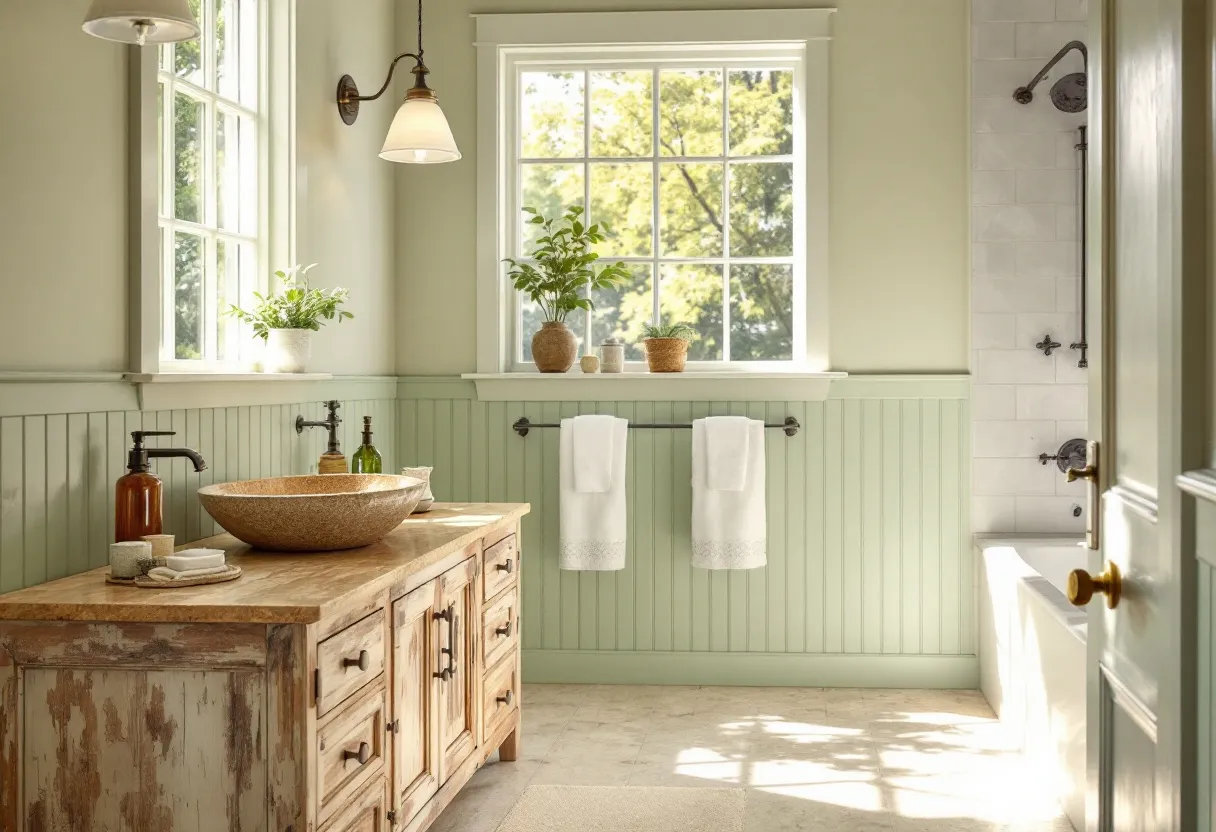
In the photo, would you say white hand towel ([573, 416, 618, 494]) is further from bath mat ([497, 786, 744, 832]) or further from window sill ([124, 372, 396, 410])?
bath mat ([497, 786, 744, 832])

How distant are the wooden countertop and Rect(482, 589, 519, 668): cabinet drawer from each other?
1.80ft

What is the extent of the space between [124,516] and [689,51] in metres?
2.71

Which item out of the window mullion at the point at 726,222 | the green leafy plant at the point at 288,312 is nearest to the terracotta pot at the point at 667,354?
the window mullion at the point at 726,222

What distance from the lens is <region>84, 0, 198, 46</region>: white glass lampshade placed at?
186 cm

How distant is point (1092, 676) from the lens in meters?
1.62

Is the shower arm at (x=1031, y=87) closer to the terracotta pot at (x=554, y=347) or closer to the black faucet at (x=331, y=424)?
the terracotta pot at (x=554, y=347)

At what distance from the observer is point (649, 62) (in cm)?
409

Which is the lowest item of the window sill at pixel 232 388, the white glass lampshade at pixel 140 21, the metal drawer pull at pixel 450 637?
the metal drawer pull at pixel 450 637

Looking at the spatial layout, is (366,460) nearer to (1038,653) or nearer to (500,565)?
(500,565)

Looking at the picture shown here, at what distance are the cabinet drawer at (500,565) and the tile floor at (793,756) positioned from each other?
53cm

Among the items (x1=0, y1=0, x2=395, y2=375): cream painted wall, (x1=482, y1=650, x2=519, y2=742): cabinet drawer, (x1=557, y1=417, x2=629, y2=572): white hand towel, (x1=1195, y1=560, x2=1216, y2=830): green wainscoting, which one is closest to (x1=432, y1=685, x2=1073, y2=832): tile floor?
(x1=482, y1=650, x2=519, y2=742): cabinet drawer

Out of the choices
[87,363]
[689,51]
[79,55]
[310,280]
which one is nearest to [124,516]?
[87,363]

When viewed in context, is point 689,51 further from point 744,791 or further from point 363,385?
point 744,791

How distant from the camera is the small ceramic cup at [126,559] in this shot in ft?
6.38
